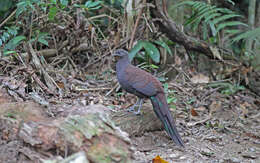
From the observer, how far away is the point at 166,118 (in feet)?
12.0

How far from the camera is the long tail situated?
360 cm

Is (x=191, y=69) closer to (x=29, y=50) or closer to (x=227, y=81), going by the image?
(x=227, y=81)

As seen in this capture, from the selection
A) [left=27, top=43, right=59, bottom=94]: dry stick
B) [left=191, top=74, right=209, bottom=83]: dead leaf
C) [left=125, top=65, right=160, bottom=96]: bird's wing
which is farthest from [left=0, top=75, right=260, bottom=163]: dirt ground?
[left=191, top=74, right=209, bottom=83]: dead leaf

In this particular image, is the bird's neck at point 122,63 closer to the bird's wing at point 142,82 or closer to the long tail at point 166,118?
the bird's wing at point 142,82

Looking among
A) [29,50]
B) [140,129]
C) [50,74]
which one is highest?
[29,50]

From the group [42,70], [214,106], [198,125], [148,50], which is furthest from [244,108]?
[42,70]

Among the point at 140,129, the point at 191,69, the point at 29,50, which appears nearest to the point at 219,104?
the point at 191,69

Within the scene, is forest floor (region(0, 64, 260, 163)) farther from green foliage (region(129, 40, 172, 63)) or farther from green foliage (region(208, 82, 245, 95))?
green foliage (region(129, 40, 172, 63))

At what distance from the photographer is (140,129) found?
3750 millimetres

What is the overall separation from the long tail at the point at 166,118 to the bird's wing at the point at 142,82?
0.33ft

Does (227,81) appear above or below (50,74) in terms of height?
below

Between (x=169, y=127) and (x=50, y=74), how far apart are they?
87.5 inches

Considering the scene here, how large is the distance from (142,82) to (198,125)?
135 cm

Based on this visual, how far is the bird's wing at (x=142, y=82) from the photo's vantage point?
3713 millimetres
